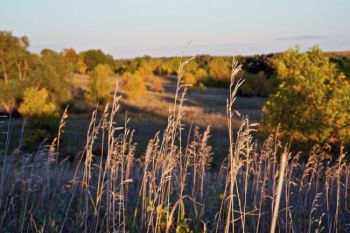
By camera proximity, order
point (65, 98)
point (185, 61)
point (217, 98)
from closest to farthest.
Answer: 1. point (185, 61)
2. point (65, 98)
3. point (217, 98)

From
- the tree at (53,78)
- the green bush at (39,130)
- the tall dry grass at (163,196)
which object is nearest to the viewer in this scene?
the tall dry grass at (163,196)

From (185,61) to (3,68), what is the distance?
191 feet

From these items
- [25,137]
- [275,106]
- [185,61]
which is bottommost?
[25,137]

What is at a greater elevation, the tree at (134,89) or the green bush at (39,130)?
the tree at (134,89)

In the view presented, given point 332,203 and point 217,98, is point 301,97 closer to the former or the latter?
point 332,203

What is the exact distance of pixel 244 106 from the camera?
185ft

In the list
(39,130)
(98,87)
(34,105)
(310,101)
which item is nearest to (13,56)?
(98,87)

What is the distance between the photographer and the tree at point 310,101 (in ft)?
51.0

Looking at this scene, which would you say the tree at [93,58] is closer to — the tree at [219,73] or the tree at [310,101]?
the tree at [219,73]

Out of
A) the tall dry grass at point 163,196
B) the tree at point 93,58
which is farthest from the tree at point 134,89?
the tall dry grass at point 163,196

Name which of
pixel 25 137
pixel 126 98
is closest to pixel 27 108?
pixel 25 137

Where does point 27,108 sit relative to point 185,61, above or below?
below

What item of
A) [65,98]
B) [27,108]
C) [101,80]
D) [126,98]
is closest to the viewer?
[27,108]

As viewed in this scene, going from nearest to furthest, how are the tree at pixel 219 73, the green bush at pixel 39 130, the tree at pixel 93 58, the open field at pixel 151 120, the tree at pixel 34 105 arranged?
the green bush at pixel 39 130, the open field at pixel 151 120, the tree at pixel 34 105, the tree at pixel 219 73, the tree at pixel 93 58
